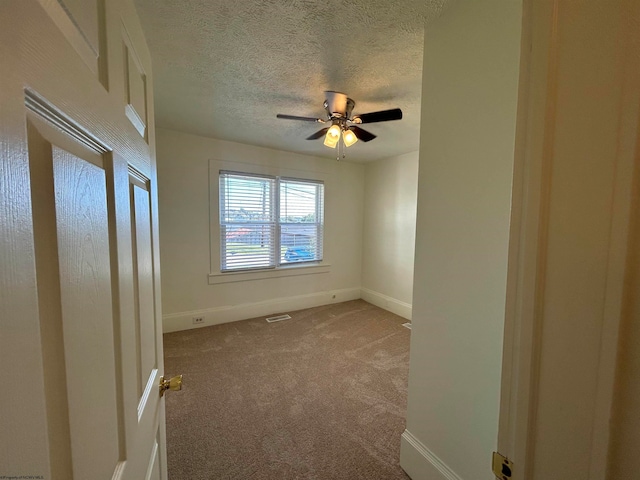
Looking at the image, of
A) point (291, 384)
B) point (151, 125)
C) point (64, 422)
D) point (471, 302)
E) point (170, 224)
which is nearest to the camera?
point (64, 422)

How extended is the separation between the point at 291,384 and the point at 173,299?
1.90 meters

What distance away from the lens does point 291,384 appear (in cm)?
231

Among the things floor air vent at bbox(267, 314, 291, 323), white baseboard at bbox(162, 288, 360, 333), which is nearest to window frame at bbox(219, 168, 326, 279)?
white baseboard at bbox(162, 288, 360, 333)

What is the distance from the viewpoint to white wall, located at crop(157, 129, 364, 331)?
10.4 feet

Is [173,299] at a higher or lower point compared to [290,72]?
lower

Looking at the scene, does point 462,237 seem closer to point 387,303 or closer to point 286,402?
point 286,402

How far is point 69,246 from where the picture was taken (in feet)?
1.24

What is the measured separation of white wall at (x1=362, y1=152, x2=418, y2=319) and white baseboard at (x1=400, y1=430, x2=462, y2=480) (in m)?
2.38

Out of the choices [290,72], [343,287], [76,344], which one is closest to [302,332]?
[343,287]

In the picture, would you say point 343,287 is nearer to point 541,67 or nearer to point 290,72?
point 290,72

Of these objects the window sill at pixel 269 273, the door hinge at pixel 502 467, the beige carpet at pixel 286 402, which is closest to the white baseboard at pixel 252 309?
the beige carpet at pixel 286 402

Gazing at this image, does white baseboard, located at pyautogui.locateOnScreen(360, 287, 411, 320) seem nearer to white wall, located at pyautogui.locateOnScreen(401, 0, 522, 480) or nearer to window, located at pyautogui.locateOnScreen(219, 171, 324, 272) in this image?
window, located at pyautogui.locateOnScreen(219, 171, 324, 272)

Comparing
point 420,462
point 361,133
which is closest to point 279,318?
point 420,462

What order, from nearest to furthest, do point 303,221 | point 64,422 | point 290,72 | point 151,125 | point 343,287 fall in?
point 64,422 → point 151,125 → point 290,72 → point 303,221 → point 343,287
